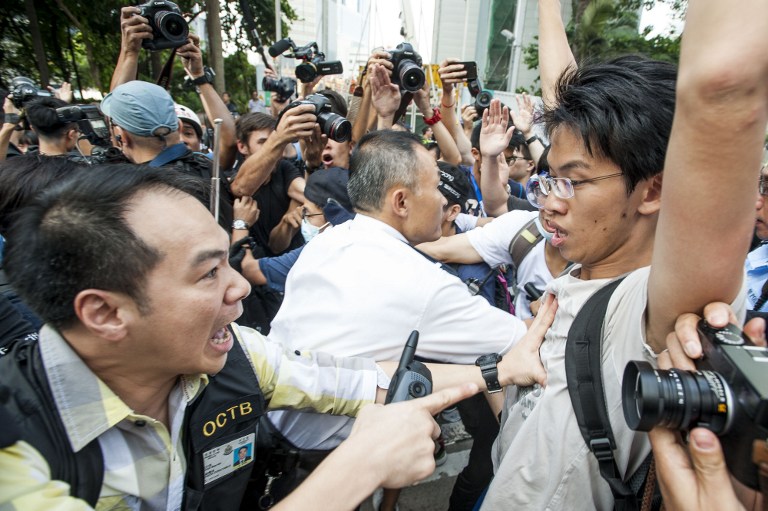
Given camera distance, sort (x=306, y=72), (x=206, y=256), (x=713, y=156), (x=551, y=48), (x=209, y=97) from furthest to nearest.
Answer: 1. (x=306, y=72)
2. (x=209, y=97)
3. (x=551, y=48)
4. (x=206, y=256)
5. (x=713, y=156)

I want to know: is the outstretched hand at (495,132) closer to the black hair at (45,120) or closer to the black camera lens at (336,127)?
the black camera lens at (336,127)

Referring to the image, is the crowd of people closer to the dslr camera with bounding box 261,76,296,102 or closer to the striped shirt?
the striped shirt

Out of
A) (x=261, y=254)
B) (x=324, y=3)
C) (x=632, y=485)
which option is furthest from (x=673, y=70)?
(x=324, y=3)

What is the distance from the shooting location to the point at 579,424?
1.19 meters

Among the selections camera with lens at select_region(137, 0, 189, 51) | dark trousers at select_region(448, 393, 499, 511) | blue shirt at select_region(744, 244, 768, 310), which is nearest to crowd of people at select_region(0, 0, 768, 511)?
dark trousers at select_region(448, 393, 499, 511)

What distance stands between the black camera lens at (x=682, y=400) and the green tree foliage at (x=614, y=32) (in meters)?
16.9

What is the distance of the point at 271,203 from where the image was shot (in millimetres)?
3820

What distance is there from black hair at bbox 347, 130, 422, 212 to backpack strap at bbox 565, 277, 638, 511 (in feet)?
4.04

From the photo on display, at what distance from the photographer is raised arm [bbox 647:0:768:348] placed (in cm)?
68

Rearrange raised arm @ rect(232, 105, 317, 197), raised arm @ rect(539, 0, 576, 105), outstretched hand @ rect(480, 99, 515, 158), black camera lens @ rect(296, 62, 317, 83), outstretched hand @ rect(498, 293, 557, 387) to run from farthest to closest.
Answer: black camera lens @ rect(296, 62, 317, 83) → outstretched hand @ rect(480, 99, 515, 158) → raised arm @ rect(232, 105, 317, 197) → raised arm @ rect(539, 0, 576, 105) → outstretched hand @ rect(498, 293, 557, 387)

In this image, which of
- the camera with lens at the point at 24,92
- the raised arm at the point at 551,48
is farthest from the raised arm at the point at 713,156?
the camera with lens at the point at 24,92

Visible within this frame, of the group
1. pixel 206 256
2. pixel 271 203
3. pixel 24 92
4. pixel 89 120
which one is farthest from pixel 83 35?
pixel 206 256

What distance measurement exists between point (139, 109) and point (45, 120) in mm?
1631

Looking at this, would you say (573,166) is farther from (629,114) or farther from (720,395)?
(720,395)
